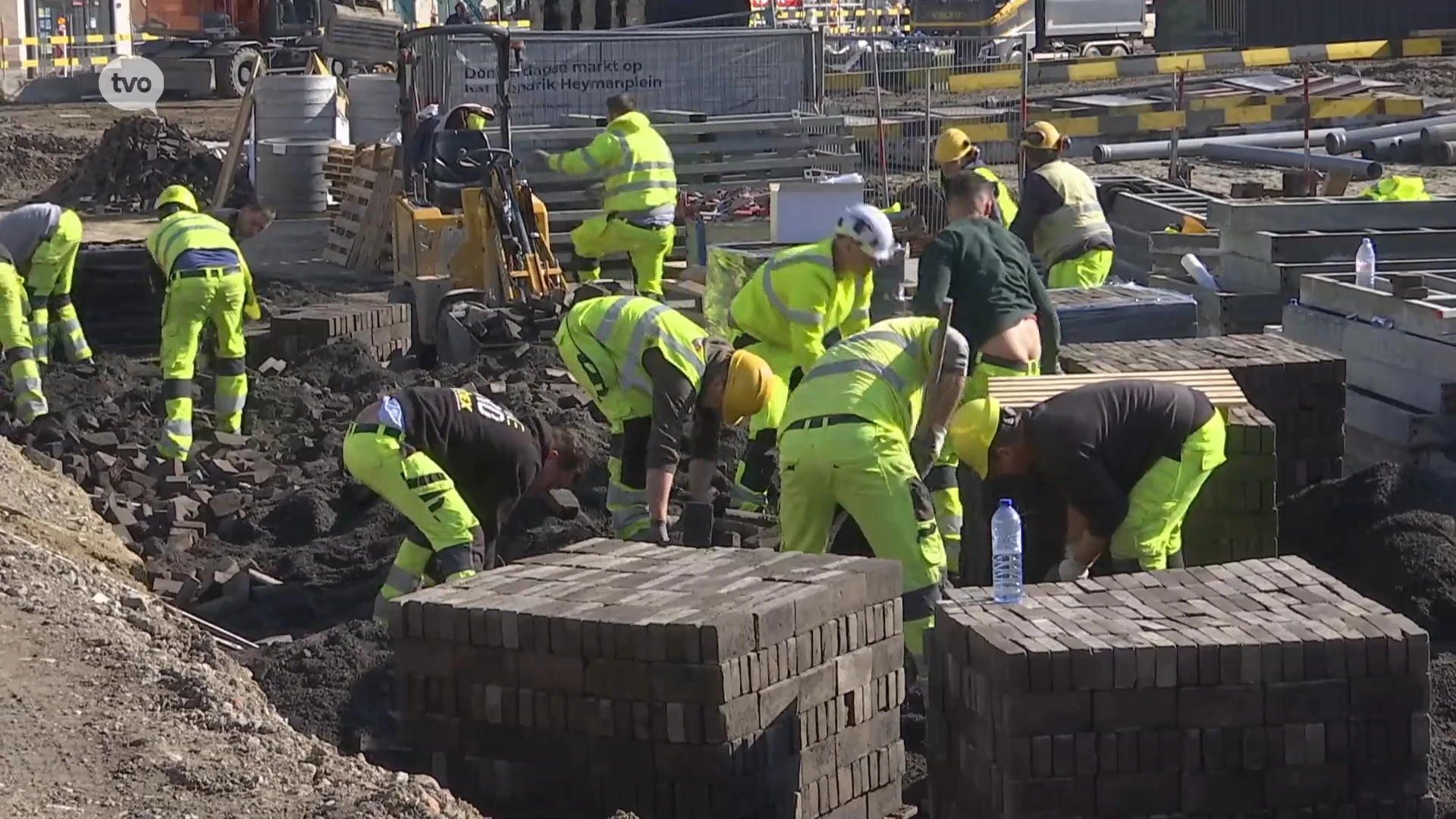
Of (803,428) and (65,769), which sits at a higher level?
(803,428)

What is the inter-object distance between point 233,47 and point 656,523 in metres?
30.2

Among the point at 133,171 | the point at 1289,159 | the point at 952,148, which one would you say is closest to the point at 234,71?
the point at 133,171

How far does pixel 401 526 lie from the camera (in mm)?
10539

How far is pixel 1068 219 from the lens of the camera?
36.8 feet

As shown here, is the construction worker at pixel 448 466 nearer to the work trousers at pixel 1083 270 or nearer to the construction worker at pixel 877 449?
the construction worker at pixel 877 449

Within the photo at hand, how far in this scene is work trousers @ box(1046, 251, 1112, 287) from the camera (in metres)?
11.4

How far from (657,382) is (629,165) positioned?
20.5 ft

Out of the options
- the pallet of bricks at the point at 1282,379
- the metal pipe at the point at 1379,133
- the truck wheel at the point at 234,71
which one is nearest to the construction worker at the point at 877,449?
the pallet of bricks at the point at 1282,379

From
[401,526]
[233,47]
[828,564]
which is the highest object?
[233,47]

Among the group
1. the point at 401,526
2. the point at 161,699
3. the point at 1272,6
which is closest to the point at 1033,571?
the point at 161,699

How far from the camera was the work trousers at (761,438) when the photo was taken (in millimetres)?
9234

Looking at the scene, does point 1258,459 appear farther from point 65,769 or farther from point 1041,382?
point 65,769

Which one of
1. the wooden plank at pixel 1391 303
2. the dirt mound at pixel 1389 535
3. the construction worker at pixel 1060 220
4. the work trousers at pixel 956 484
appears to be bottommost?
the dirt mound at pixel 1389 535

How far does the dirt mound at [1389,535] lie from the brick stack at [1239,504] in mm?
745
